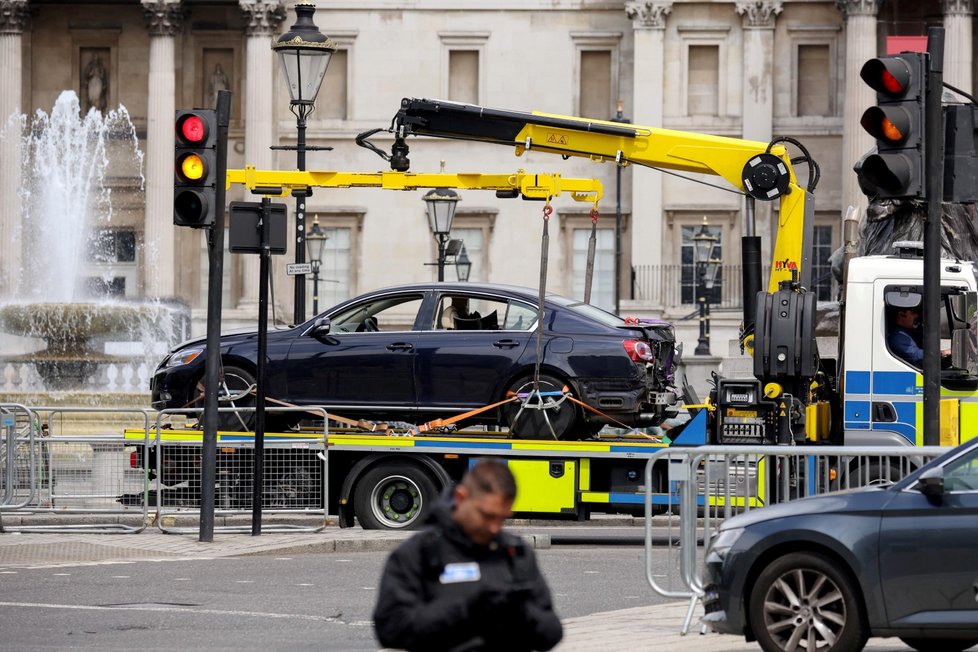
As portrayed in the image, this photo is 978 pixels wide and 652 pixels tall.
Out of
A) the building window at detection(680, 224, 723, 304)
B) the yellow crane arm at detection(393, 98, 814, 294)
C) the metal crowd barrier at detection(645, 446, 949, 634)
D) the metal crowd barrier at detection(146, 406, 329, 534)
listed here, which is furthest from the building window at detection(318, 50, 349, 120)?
the metal crowd barrier at detection(645, 446, 949, 634)

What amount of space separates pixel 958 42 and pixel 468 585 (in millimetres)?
56089

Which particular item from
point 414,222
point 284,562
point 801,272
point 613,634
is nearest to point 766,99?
point 414,222

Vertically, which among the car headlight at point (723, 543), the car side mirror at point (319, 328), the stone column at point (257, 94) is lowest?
the car headlight at point (723, 543)

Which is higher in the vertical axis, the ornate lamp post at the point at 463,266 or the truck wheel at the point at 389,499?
the ornate lamp post at the point at 463,266

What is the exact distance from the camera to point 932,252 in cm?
1260

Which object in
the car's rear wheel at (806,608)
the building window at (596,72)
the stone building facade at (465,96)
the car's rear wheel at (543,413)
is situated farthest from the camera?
the building window at (596,72)

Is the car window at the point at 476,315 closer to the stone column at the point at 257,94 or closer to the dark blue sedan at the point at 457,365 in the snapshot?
the dark blue sedan at the point at 457,365

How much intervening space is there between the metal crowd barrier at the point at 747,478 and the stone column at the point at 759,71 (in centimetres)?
5016

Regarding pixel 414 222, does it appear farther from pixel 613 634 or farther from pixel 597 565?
pixel 613 634

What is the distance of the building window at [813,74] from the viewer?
63.6 m

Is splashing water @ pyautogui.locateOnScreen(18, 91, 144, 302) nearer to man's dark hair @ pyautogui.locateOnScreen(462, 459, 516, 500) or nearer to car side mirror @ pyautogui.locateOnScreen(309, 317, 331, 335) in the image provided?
car side mirror @ pyautogui.locateOnScreen(309, 317, 331, 335)

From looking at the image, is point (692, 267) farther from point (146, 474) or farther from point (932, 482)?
point (932, 482)

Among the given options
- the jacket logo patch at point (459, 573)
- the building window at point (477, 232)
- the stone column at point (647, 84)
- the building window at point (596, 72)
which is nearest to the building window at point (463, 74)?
the building window at point (596, 72)

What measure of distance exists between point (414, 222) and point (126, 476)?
44222 millimetres
